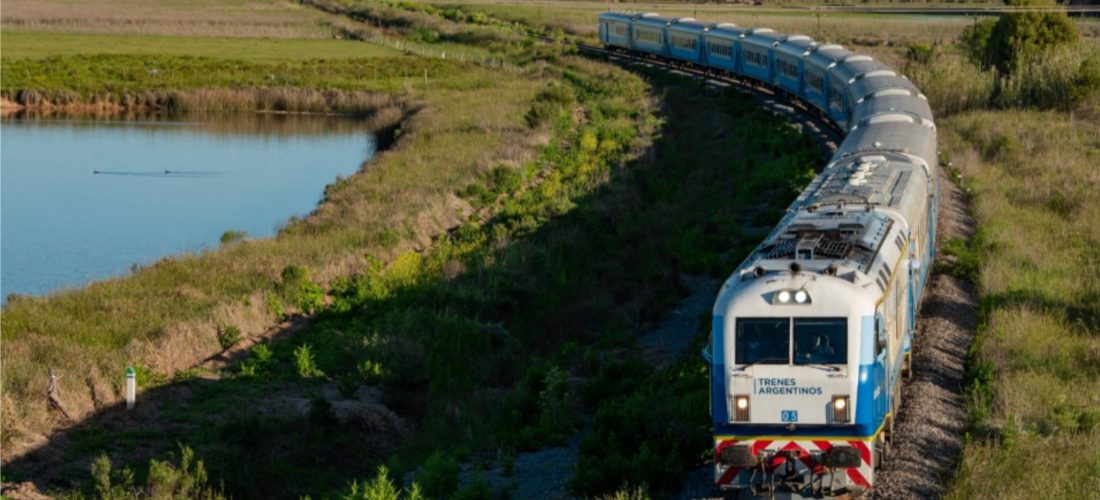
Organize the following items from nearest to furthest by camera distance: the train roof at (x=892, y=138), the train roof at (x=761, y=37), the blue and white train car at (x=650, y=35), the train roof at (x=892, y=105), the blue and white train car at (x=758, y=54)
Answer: the train roof at (x=892, y=138) < the train roof at (x=892, y=105) < the blue and white train car at (x=758, y=54) < the train roof at (x=761, y=37) < the blue and white train car at (x=650, y=35)

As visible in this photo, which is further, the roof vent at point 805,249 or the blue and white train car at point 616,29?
the blue and white train car at point 616,29

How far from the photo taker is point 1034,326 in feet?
70.1

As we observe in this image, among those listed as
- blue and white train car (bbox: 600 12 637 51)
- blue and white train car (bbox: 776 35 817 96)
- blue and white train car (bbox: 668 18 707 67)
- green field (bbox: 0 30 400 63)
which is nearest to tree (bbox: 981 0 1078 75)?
blue and white train car (bbox: 776 35 817 96)

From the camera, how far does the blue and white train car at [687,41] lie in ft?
218

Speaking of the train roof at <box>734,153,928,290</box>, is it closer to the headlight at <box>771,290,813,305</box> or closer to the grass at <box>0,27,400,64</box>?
the headlight at <box>771,290,813,305</box>

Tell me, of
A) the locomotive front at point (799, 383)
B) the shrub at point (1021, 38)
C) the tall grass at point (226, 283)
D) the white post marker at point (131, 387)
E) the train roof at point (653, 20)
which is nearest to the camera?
the locomotive front at point (799, 383)

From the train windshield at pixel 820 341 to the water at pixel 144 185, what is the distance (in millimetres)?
20252

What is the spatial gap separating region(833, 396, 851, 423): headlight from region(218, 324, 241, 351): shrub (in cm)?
1317

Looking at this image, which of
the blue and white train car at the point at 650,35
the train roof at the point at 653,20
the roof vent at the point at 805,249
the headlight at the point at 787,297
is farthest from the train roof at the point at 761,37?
the headlight at the point at 787,297

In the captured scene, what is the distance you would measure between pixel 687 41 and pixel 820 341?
182 feet

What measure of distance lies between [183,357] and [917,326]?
1171 cm

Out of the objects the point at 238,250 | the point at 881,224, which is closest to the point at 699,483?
the point at 881,224

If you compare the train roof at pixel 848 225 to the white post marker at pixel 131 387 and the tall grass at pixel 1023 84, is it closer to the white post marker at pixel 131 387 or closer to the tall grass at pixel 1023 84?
the white post marker at pixel 131 387

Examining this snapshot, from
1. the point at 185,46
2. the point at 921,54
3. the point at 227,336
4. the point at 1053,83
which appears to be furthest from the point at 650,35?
the point at 227,336
